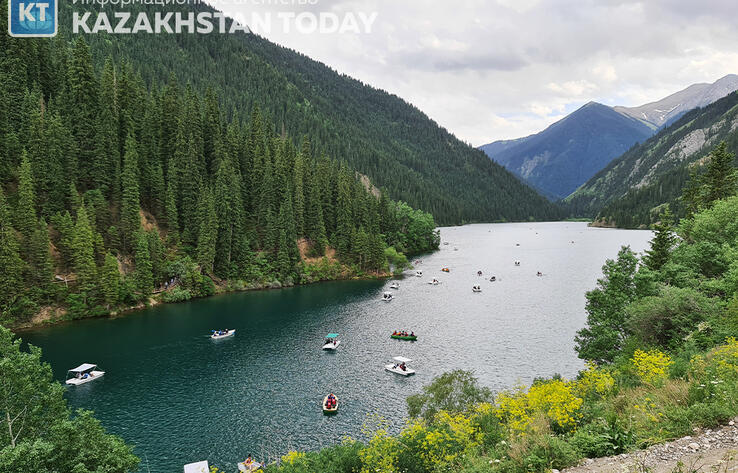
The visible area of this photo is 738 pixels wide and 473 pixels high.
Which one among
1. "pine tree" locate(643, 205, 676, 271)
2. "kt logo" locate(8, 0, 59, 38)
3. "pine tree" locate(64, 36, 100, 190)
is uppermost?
"kt logo" locate(8, 0, 59, 38)

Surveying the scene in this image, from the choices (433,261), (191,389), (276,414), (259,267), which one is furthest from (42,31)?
(433,261)

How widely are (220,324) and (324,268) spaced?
162 ft

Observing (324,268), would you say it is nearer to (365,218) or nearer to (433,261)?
(365,218)

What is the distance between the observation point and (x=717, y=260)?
46688 mm

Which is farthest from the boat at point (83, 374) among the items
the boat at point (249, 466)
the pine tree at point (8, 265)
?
the boat at point (249, 466)

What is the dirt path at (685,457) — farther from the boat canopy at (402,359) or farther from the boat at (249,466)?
the boat canopy at (402,359)

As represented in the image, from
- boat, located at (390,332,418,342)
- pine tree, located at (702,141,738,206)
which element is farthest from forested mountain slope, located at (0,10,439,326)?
pine tree, located at (702,141,738,206)

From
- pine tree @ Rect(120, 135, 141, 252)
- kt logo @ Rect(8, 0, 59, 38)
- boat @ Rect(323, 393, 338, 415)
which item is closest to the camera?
boat @ Rect(323, 393, 338, 415)

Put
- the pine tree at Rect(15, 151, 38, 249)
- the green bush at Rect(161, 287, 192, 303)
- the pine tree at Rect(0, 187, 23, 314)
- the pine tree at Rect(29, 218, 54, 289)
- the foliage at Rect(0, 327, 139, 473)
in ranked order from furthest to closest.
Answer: the green bush at Rect(161, 287, 192, 303), the pine tree at Rect(15, 151, 38, 249), the pine tree at Rect(29, 218, 54, 289), the pine tree at Rect(0, 187, 23, 314), the foliage at Rect(0, 327, 139, 473)

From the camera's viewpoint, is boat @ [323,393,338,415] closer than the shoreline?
Yes

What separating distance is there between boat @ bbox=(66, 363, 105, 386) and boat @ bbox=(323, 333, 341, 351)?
33492 millimetres

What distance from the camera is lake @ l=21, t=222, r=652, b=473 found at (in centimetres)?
4197

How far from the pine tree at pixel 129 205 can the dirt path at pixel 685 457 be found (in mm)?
100545

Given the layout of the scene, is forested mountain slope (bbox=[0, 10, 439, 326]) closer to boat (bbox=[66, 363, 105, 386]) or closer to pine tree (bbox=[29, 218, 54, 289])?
pine tree (bbox=[29, 218, 54, 289])
